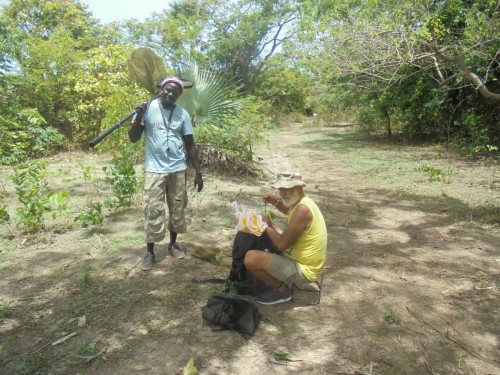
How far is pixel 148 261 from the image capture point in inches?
143

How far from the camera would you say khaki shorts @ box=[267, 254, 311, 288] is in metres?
2.84

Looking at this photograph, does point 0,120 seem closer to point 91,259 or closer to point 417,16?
point 91,259

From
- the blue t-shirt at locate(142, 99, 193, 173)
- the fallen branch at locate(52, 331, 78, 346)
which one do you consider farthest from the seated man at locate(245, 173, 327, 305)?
the fallen branch at locate(52, 331, 78, 346)

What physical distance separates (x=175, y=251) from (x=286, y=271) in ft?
4.74

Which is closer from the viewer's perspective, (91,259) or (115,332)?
(115,332)

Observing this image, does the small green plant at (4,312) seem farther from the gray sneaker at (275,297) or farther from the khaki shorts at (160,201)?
the gray sneaker at (275,297)

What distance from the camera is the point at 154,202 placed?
343 cm

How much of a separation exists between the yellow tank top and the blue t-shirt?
127 cm

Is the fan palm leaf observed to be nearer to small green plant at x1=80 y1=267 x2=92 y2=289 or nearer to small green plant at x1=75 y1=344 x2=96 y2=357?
small green plant at x1=80 y1=267 x2=92 y2=289

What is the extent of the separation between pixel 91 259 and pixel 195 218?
5.11 ft

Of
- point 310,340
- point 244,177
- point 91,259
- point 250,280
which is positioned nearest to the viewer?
point 310,340

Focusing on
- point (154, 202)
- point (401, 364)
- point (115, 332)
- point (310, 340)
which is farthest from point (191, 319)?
point (401, 364)

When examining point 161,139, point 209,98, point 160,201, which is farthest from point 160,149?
point 209,98

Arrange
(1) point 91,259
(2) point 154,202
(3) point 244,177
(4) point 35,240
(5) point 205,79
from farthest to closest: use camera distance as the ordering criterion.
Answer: (3) point 244,177
(5) point 205,79
(4) point 35,240
(1) point 91,259
(2) point 154,202
